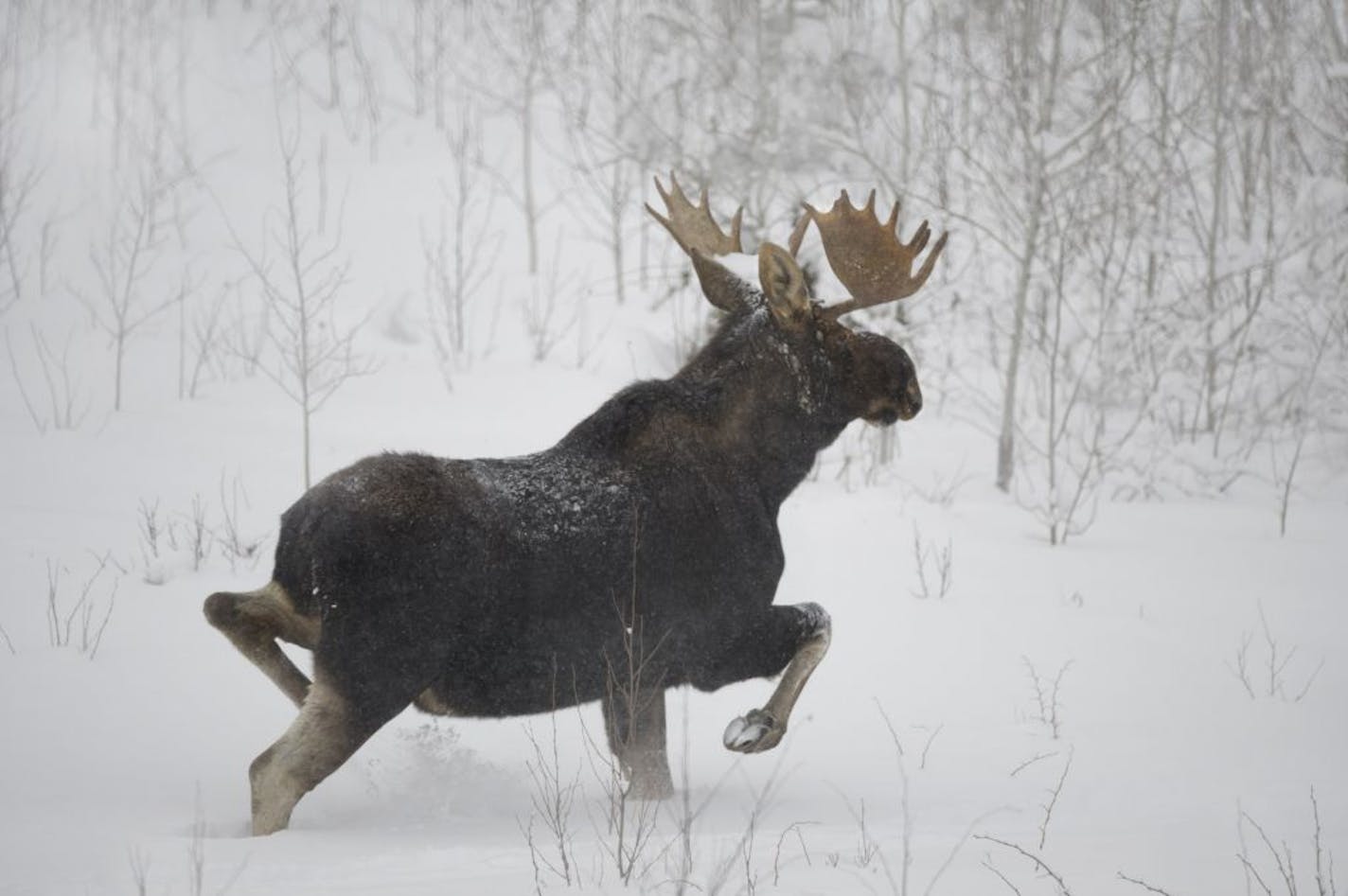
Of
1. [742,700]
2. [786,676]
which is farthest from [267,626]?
[742,700]

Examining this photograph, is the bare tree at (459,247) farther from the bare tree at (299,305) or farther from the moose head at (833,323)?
the moose head at (833,323)

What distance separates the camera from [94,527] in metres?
7.36

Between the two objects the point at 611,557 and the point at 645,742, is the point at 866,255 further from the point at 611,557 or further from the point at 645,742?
the point at 645,742

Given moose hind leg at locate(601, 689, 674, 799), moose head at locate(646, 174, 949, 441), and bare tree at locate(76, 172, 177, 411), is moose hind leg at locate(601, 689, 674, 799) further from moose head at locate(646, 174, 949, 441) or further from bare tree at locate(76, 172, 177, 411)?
bare tree at locate(76, 172, 177, 411)

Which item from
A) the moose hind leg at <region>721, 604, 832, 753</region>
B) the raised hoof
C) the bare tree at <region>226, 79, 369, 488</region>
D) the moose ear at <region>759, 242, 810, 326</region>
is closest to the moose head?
the moose ear at <region>759, 242, 810, 326</region>

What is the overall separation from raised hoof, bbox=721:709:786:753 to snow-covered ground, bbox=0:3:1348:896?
0.18 meters

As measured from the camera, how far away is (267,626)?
13.6 feet

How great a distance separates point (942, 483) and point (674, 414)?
23.6 feet

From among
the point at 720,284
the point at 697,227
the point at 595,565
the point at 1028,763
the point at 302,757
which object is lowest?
the point at 1028,763

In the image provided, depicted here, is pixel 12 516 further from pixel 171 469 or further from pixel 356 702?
pixel 356 702

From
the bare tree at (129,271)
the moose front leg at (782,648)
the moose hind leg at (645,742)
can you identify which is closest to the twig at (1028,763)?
the moose front leg at (782,648)

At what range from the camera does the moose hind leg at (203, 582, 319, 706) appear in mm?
4031

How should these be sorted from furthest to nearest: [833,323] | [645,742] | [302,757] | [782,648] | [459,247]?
1. [459,247]
2. [833,323]
3. [645,742]
4. [782,648]
5. [302,757]

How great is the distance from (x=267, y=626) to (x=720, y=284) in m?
2.13
